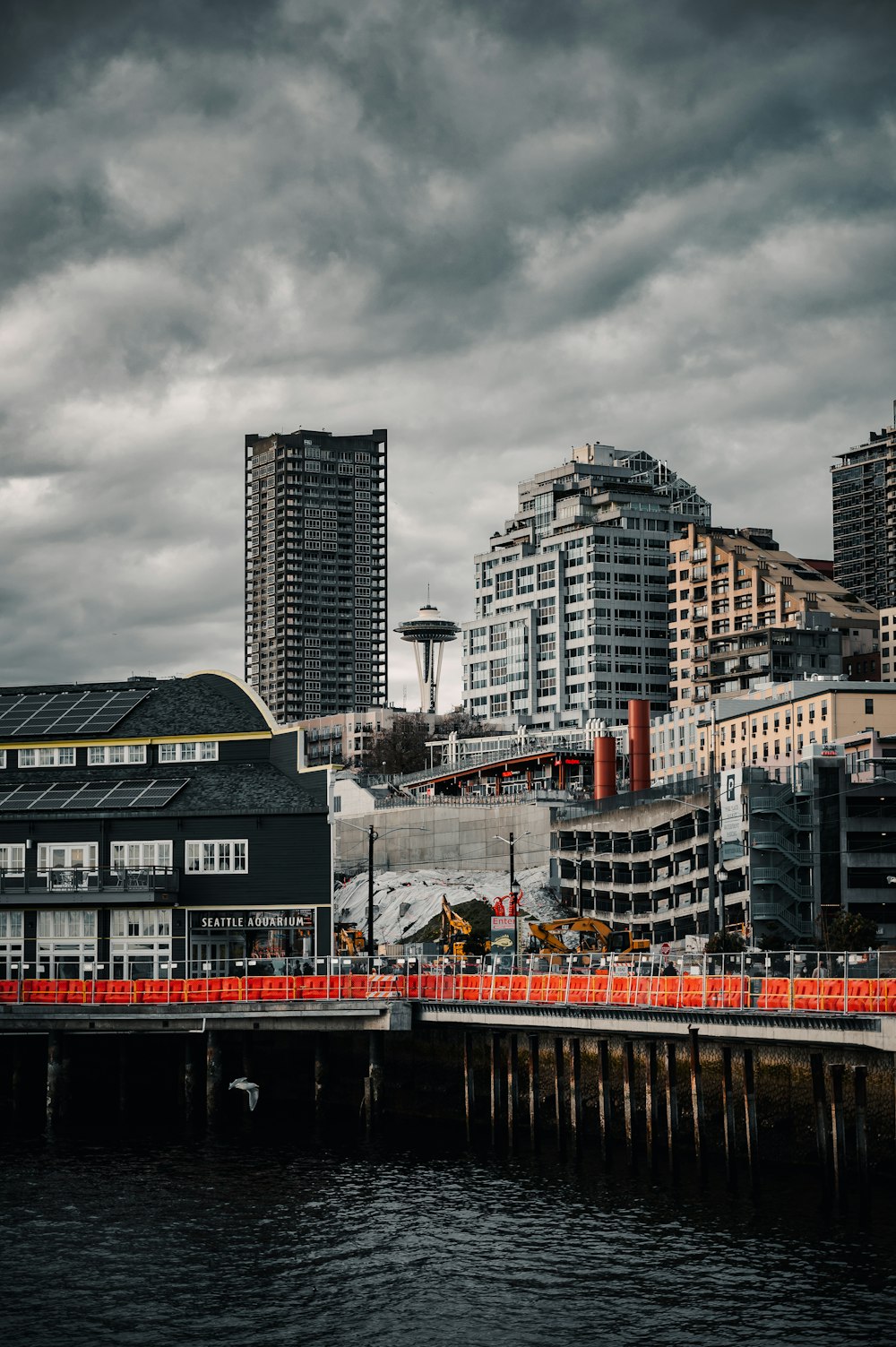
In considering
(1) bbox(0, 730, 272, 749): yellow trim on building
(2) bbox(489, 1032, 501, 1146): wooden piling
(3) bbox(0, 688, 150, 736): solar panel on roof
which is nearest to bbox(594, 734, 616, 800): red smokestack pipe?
(3) bbox(0, 688, 150, 736): solar panel on roof

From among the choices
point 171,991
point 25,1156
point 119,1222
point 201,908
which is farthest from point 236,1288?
point 201,908

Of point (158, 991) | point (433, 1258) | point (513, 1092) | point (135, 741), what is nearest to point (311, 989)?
point (158, 991)

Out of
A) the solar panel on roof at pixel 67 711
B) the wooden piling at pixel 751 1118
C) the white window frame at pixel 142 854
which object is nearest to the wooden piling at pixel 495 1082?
the wooden piling at pixel 751 1118

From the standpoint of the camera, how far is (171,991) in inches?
3255

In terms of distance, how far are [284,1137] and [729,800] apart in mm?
73520

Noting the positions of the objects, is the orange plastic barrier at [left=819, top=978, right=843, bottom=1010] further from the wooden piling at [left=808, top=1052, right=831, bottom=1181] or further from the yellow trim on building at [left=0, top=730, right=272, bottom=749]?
the yellow trim on building at [left=0, top=730, right=272, bottom=749]

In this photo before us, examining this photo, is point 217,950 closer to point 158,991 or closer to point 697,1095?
point 158,991

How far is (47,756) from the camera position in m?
111

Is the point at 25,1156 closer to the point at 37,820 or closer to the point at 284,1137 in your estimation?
the point at 284,1137

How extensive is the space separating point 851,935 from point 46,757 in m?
48.9

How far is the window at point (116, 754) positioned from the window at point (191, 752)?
4.57ft

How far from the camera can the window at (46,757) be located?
363 ft

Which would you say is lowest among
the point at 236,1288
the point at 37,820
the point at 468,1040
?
the point at 236,1288

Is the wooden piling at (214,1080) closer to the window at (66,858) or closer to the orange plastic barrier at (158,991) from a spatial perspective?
the orange plastic barrier at (158,991)
